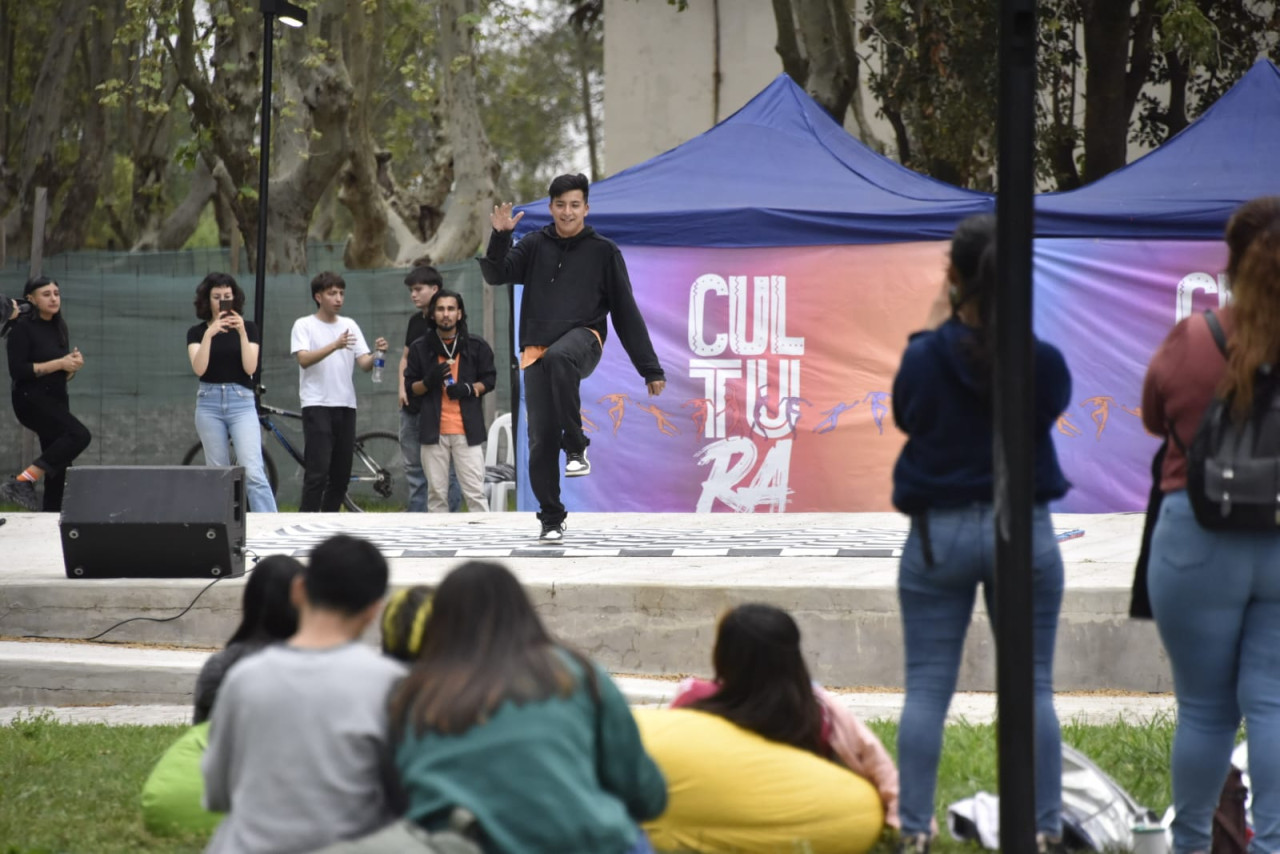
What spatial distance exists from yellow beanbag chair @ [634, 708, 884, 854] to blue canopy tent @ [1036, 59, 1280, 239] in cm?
783

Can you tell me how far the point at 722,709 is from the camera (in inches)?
171

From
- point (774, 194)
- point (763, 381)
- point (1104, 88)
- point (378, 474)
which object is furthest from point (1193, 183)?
point (378, 474)

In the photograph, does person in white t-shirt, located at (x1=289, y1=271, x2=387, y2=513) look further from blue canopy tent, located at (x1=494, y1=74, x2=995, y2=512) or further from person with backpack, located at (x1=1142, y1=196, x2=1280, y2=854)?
person with backpack, located at (x1=1142, y1=196, x2=1280, y2=854)

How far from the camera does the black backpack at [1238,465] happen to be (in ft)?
12.1

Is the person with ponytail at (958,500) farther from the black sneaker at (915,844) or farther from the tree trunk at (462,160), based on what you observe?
the tree trunk at (462,160)

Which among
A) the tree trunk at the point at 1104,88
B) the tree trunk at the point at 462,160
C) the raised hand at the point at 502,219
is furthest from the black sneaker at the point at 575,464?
the tree trunk at the point at 462,160

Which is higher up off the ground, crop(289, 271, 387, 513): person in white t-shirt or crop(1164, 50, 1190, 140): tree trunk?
crop(1164, 50, 1190, 140): tree trunk

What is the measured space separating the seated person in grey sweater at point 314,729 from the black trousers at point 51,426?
8989mm

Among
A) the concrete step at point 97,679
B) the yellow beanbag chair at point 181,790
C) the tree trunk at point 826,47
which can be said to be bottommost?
the concrete step at point 97,679

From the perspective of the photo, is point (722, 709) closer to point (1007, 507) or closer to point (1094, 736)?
point (1007, 507)

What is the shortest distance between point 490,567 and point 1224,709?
1.88 meters

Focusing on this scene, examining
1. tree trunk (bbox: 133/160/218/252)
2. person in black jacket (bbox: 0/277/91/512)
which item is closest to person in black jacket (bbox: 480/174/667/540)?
person in black jacket (bbox: 0/277/91/512)

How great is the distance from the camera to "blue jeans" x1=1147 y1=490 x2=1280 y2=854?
12.3ft

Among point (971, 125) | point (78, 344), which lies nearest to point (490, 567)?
point (78, 344)
